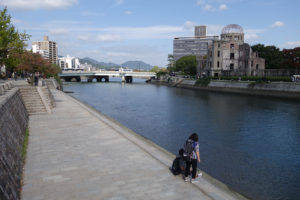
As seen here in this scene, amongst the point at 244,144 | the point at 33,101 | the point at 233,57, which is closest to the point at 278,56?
the point at 233,57

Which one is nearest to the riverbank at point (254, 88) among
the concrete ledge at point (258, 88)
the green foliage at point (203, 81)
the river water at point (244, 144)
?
the concrete ledge at point (258, 88)

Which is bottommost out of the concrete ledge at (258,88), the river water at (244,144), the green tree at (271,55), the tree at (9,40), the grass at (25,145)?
the river water at (244,144)

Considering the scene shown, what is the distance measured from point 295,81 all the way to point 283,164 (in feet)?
158

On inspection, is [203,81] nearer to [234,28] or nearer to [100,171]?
[234,28]

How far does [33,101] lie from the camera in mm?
24500

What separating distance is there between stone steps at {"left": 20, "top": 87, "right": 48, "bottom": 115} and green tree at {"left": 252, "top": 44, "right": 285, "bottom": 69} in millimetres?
82275

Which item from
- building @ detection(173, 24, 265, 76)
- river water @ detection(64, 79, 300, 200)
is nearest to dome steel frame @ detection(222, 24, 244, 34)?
building @ detection(173, 24, 265, 76)

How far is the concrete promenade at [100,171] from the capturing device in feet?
27.8

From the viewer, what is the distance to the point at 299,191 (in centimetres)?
1228

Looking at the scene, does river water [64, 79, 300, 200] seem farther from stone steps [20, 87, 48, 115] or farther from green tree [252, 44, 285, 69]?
green tree [252, 44, 285, 69]

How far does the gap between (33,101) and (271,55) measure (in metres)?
86.1

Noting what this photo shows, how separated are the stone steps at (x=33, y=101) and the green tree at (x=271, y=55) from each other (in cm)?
8227

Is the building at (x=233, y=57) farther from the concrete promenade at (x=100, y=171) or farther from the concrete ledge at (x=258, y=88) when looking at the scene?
the concrete promenade at (x=100, y=171)

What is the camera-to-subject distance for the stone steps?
23.5 metres
